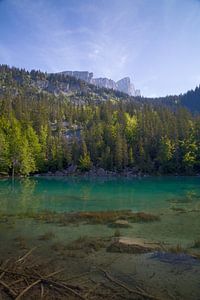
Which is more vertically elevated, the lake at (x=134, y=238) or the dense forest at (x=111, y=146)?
the dense forest at (x=111, y=146)

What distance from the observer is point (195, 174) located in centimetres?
9006

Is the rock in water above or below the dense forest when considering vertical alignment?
below

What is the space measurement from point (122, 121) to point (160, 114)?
48.9 ft

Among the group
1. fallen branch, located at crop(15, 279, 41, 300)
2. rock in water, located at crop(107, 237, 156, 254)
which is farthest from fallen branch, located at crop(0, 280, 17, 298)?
rock in water, located at crop(107, 237, 156, 254)

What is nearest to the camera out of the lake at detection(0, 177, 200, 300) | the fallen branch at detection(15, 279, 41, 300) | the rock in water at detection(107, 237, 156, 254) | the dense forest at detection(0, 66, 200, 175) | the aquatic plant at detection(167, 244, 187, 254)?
the fallen branch at detection(15, 279, 41, 300)

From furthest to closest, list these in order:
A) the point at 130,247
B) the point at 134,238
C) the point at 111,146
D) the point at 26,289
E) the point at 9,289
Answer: the point at 111,146, the point at 134,238, the point at 130,247, the point at 9,289, the point at 26,289

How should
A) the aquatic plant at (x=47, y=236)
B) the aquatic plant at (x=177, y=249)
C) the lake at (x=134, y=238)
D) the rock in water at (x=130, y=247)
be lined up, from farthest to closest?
the aquatic plant at (x=47, y=236), the aquatic plant at (x=177, y=249), the rock in water at (x=130, y=247), the lake at (x=134, y=238)

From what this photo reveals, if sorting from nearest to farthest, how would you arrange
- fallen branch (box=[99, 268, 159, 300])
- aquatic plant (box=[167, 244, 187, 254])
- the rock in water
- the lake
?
fallen branch (box=[99, 268, 159, 300]) < the lake < the rock in water < aquatic plant (box=[167, 244, 187, 254])

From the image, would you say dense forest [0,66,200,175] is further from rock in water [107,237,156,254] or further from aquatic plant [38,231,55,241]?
rock in water [107,237,156,254]

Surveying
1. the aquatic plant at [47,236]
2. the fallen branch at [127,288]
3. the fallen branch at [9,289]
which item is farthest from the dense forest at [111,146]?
the fallen branch at [127,288]

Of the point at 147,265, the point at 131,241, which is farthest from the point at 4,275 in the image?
the point at 131,241

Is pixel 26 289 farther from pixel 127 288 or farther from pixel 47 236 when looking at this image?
pixel 47 236

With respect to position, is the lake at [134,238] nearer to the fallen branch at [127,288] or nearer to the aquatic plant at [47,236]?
the aquatic plant at [47,236]

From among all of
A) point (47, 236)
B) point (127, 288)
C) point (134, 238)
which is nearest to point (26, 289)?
point (127, 288)
